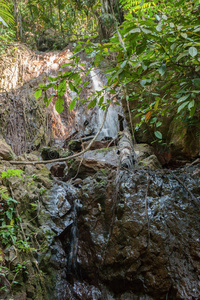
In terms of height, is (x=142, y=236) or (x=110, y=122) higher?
(x=110, y=122)

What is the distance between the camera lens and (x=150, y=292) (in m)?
2.31

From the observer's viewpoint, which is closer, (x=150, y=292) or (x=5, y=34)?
(x=150, y=292)

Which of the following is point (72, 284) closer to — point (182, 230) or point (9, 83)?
point (182, 230)

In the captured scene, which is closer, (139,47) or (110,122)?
(139,47)

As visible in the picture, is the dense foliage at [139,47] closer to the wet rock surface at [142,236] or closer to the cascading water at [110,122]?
the cascading water at [110,122]

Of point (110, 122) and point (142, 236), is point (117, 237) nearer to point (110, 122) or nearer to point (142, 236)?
point (142, 236)

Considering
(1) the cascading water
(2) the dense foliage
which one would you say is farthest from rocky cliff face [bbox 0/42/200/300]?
(1) the cascading water

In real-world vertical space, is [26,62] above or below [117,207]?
above

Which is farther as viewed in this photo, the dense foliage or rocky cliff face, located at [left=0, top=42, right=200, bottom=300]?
rocky cliff face, located at [left=0, top=42, right=200, bottom=300]

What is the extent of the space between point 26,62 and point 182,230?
7552 millimetres

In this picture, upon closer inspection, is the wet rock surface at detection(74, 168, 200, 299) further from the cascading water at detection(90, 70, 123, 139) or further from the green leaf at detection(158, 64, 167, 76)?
the cascading water at detection(90, 70, 123, 139)

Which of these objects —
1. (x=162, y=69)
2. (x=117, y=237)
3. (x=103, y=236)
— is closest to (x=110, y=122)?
(x=103, y=236)

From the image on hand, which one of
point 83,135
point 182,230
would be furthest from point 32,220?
point 83,135

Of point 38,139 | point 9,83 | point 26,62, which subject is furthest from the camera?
point 26,62
